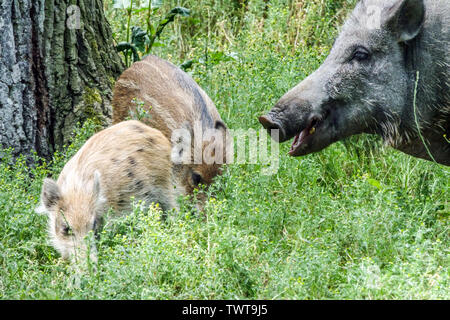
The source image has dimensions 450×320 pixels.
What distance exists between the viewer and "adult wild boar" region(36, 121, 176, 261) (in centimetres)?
457

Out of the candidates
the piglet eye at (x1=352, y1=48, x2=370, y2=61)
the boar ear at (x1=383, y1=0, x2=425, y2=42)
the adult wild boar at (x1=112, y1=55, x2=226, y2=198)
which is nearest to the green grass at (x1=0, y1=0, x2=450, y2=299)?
the adult wild boar at (x1=112, y1=55, x2=226, y2=198)

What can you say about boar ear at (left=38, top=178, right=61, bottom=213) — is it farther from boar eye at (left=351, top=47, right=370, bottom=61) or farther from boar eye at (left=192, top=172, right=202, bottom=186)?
boar eye at (left=351, top=47, right=370, bottom=61)

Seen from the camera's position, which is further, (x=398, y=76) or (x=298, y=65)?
(x=298, y=65)

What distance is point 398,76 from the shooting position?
473 cm

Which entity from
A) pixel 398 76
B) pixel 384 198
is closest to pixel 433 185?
pixel 384 198

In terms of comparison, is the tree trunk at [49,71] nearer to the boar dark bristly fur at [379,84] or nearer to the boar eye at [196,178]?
the boar eye at [196,178]

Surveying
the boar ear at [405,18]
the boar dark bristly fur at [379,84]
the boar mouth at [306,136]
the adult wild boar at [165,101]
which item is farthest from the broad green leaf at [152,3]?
the boar ear at [405,18]

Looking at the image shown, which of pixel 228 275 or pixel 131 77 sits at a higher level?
pixel 131 77

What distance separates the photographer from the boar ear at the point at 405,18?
4.56 m

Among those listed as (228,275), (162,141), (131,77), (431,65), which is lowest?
(228,275)

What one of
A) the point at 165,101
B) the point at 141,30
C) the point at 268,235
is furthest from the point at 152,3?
the point at 268,235

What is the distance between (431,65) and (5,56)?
3.24 metres

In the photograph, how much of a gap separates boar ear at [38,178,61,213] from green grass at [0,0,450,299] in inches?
6.5
